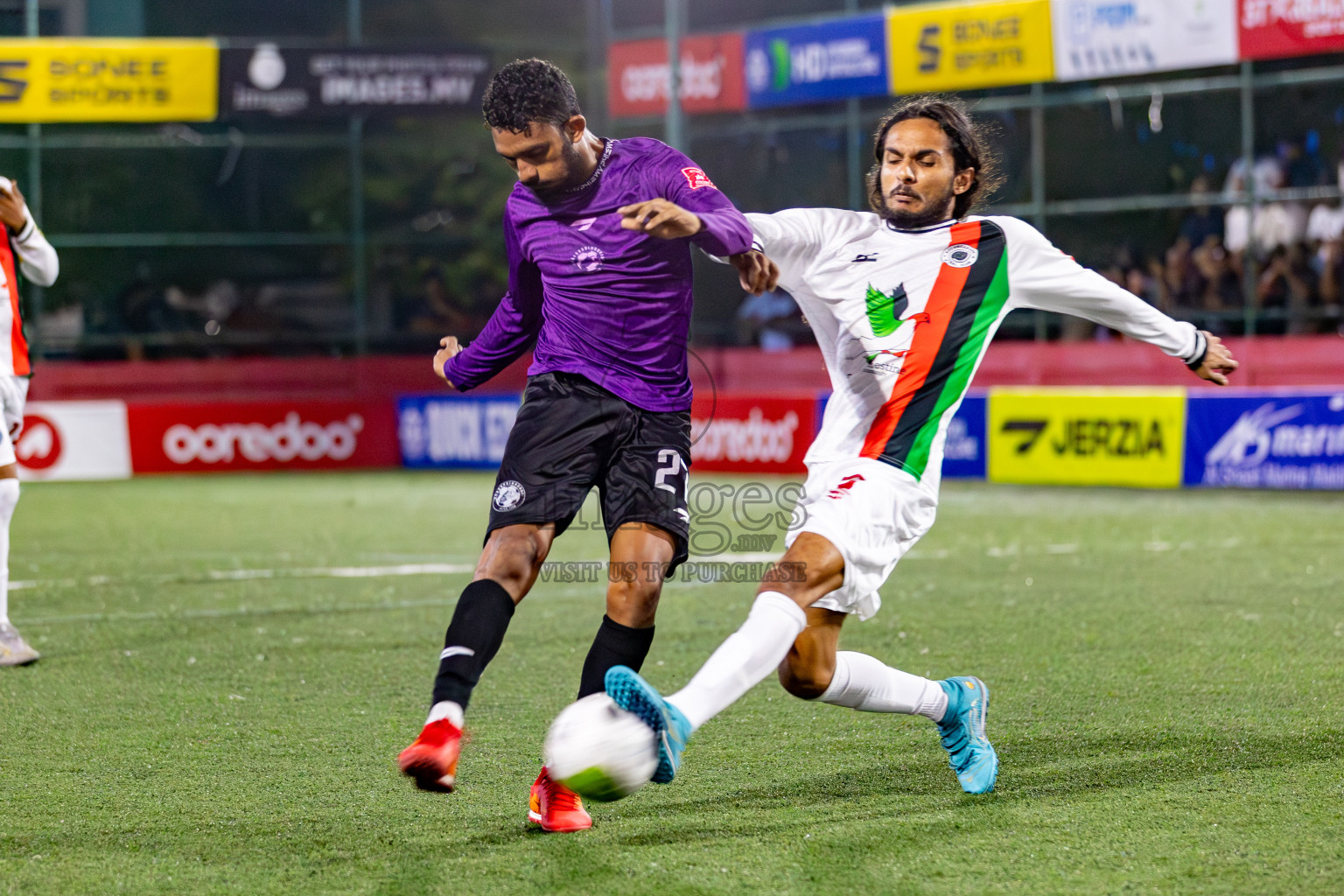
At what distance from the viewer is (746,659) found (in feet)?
12.1

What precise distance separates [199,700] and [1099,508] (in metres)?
8.54

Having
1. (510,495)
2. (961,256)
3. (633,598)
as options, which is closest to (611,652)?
(633,598)

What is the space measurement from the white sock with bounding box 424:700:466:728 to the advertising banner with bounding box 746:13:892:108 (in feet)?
60.6

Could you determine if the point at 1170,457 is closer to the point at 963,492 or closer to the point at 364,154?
the point at 963,492

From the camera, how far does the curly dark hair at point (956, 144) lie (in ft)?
14.4

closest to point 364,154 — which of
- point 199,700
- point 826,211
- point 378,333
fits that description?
point 378,333

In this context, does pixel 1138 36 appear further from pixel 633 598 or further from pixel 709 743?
pixel 633 598

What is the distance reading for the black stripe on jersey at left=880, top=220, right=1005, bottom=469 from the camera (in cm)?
420

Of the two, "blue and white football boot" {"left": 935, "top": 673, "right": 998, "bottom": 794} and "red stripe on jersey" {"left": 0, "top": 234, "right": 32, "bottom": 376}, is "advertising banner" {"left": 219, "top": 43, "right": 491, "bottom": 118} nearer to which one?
"red stripe on jersey" {"left": 0, "top": 234, "right": 32, "bottom": 376}

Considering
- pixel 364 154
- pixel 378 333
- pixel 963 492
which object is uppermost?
pixel 364 154

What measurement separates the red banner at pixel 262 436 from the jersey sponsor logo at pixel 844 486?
605 inches

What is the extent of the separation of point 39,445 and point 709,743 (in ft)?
46.8

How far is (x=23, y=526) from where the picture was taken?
12531 mm

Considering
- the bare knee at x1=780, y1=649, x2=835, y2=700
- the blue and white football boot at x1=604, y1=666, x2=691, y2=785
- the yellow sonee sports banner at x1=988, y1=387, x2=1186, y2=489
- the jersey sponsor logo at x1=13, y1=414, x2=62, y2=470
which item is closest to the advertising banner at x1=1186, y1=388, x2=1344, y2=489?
the yellow sonee sports banner at x1=988, y1=387, x2=1186, y2=489
